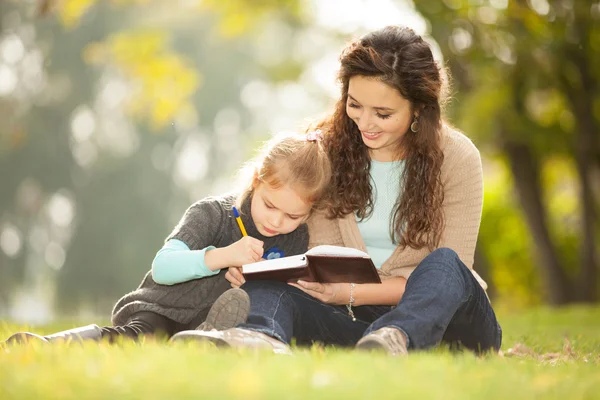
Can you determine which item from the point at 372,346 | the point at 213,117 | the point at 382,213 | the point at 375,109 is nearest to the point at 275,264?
the point at 372,346

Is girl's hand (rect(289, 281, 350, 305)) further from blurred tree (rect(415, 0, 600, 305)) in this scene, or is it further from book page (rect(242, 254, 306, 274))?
blurred tree (rect(415, 0, 600, 305))

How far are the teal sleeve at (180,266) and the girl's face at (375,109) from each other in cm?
91

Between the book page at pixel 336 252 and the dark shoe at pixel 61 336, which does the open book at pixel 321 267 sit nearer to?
the book page at pixel 336 252

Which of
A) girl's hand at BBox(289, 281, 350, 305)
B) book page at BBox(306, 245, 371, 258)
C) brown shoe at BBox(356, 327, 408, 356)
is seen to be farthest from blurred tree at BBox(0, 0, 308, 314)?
brown shoe at BBox(356, 327, 408, 356)

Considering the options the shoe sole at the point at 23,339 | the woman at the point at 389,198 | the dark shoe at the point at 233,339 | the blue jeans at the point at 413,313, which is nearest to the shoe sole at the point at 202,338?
the dark shoe at the point at 233,339

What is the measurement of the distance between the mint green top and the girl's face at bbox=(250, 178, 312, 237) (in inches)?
13.8

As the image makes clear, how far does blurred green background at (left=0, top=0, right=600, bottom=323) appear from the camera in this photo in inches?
338

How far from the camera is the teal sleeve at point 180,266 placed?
319 cm

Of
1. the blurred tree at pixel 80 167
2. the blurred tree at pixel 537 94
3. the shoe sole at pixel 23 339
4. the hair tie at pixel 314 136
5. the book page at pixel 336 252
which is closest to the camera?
the shoe sole at pixel 23 339

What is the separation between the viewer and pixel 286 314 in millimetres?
3090

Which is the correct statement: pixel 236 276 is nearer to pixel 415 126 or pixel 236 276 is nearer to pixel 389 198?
pixel 389 198

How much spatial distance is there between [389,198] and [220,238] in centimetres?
82

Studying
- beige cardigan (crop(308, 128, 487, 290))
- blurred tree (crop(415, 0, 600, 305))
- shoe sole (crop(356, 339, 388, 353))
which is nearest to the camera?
shoe sole (crop(356, 339, 388, 353))

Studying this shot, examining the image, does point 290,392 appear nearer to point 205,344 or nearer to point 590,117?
point 205,344
